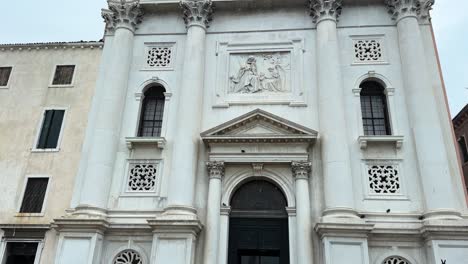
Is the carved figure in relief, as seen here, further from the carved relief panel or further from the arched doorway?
the arched doorway

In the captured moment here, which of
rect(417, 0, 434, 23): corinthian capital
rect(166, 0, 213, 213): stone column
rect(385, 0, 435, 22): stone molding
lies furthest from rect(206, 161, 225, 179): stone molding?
rect(417, 0, 434, 23): corinthian capital

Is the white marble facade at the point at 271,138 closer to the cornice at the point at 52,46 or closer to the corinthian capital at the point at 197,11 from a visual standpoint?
the corinthian capital at the point at 197,11

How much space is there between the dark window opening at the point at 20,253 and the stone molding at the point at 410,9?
16981mm

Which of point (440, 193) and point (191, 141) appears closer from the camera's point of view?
point (440, 193)

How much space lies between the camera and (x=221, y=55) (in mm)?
17109

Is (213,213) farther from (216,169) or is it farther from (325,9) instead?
(325,9)

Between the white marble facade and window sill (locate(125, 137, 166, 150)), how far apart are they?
57 mm

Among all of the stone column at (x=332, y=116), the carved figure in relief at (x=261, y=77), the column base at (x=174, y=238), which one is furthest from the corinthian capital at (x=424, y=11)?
the column base at (x=174, y=238)

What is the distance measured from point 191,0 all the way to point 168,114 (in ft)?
17.3

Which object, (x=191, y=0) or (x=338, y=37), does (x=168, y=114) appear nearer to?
(x=191, y=0)

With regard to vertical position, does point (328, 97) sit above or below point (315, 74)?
below

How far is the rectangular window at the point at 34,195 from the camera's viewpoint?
51.4 ft

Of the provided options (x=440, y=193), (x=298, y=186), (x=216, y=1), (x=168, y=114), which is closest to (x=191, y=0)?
(x=216, y=1)

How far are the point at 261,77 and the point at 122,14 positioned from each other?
6.92 meters
